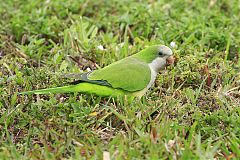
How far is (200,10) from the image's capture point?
6445 mm

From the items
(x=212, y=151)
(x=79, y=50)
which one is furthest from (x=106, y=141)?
(x=79, y=50)

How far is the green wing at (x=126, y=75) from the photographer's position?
4395 mm

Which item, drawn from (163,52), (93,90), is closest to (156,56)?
(163,52)

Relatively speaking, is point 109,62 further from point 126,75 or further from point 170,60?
point 126,75

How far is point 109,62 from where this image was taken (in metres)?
5.23

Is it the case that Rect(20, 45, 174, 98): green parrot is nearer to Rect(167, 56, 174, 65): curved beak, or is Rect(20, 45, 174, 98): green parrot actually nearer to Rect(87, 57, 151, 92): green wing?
Rect(87, 57, 151, 92): green wing

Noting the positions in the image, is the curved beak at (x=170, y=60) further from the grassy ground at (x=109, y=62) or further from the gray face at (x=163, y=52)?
the grassy ground at (x=109, y=62)

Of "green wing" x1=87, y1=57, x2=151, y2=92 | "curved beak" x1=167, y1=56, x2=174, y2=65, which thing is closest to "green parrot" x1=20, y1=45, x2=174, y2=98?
"green wing" x1=87, y1=57, x2=151, y2=92

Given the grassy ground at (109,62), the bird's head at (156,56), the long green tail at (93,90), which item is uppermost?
the bird's head at (156,56)

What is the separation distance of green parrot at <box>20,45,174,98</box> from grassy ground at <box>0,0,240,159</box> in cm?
9

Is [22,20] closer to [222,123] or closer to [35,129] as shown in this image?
[35,129]

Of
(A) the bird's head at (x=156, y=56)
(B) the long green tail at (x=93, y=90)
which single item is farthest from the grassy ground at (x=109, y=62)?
(A) the bird's head at (x=156, y=56)

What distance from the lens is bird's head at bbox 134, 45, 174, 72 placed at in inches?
183

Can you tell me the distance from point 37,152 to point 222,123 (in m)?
1.22
